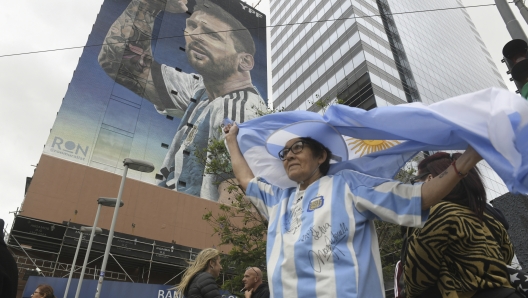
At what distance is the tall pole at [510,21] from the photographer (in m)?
4.36

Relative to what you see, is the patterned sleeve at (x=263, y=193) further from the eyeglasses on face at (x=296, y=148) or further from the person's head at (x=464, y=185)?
the person's head at (x=464, y=185)

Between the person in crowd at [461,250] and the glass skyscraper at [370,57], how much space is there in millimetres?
23850

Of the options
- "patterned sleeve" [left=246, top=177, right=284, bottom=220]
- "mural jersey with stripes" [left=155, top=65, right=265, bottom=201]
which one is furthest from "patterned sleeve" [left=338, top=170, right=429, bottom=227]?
"mural jersey with stripes" [left=155, top=65, right=265, bottom=201]

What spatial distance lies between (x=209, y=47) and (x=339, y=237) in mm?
33374

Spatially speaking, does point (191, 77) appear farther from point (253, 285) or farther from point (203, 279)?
point (203, 279)

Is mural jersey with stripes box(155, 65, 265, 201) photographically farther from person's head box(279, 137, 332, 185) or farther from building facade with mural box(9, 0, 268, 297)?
person's head box(279, 137, 332, 185)

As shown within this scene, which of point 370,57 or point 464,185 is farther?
point 370,57

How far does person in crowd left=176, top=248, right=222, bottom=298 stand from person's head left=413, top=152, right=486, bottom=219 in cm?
231

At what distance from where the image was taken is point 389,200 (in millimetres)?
1602

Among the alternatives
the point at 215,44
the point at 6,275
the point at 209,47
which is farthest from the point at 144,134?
the point at 6,275

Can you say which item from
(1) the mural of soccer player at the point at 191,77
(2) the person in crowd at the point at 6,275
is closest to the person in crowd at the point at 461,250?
(2) the person in crowd at the point at 6,275

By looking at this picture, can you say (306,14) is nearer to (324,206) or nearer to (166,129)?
(166,129)

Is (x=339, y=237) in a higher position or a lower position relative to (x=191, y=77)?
lower

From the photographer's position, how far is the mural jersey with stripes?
2625 cm
